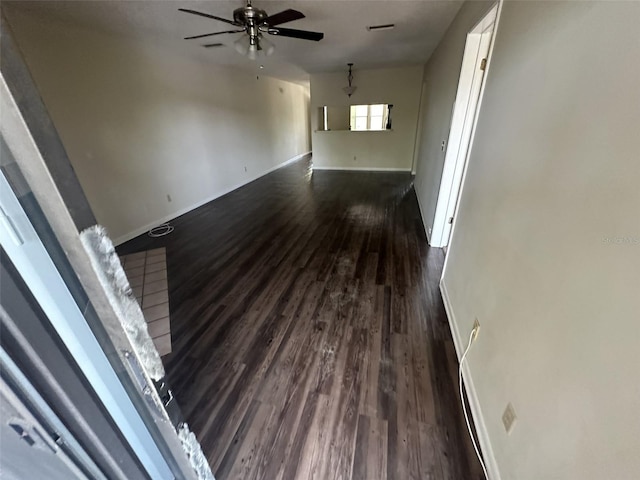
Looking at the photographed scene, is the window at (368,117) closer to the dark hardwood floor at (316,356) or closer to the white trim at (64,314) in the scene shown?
the dark hardwood floor at (316,356)

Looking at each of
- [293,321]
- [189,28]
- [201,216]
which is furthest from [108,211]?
[293,321]

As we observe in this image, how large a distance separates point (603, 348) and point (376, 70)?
690cm

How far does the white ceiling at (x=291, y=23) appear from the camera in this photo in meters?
2.51

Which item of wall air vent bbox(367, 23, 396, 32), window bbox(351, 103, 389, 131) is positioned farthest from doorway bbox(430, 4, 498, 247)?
window bbox(351, 103, 389, 131)

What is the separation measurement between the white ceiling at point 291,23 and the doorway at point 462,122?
68 centimetres

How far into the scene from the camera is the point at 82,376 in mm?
562

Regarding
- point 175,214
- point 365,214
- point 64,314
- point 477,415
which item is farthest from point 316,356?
point 175,214

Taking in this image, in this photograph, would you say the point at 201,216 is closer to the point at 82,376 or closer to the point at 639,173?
the point at 82,376

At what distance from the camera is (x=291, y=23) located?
10.2ft

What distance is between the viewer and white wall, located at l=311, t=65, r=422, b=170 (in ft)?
21.1

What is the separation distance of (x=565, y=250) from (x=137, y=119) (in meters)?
4.27

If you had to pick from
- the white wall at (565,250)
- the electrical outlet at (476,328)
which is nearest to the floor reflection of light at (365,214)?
the electrical outlet at (476,328)

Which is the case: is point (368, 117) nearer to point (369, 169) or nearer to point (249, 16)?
point (369, 169)

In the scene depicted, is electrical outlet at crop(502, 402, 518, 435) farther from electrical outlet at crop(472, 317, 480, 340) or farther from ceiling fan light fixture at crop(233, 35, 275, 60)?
ceiling fan light fixture at crop(233, 35, 275, 60)
